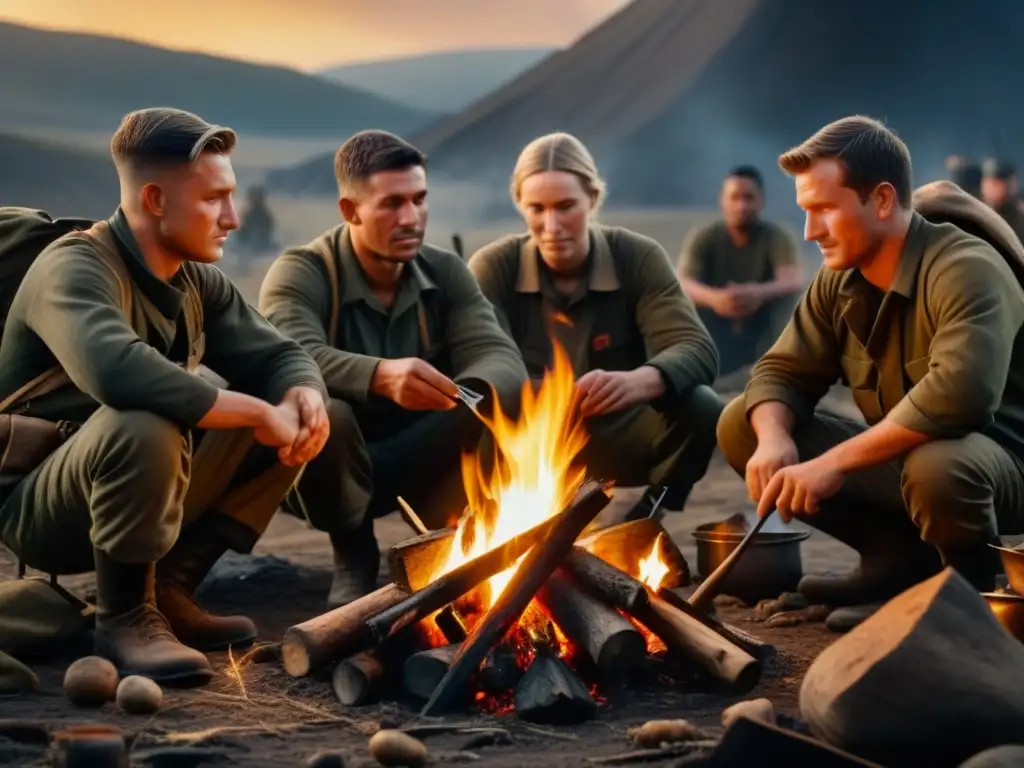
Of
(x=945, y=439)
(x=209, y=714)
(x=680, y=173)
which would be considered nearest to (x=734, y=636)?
(x=945, y=439)

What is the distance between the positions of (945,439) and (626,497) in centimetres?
403

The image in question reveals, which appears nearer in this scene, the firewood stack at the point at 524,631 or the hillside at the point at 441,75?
the firewood stack at the point at 524,631

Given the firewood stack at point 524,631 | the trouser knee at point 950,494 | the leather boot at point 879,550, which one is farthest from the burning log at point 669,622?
the leather boot at point 879,550

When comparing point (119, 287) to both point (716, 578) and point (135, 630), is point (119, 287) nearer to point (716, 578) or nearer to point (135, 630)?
point (135, 630)

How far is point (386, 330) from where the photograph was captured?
6.35 metres

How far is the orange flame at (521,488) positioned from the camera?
497 centimetres

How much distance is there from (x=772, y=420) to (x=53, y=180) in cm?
1153

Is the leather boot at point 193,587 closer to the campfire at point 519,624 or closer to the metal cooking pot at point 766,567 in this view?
the campfire at point 519,624

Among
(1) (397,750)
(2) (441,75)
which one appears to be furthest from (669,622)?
(2) (441,75)

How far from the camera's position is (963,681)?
11.9 feet

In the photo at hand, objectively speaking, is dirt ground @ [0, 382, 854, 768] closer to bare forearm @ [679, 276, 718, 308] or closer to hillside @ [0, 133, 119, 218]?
bare forearm @ [679, 276, 718, 308]

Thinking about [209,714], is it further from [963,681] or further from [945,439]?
[945,439]

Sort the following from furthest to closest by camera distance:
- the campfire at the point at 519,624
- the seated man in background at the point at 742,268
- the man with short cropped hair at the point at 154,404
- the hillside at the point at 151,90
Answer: the hillside at the point at 151,90 → the seated man in background at the point at 742,268 → the man with short cropped hair at the point at 154,404 → the campfire at the point at 519,624

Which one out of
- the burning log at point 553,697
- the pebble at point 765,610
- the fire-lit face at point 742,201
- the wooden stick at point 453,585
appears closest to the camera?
the burning log at point 553,697
